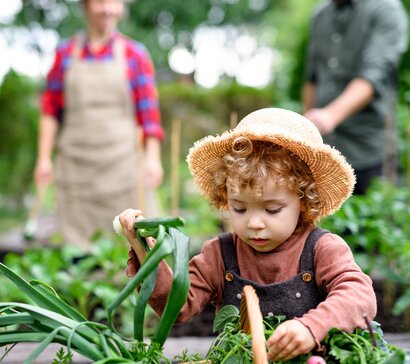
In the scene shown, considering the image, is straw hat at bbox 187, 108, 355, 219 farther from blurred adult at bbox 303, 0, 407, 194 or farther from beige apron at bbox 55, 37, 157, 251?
beige apron at bbox 55, 37, 157, 251

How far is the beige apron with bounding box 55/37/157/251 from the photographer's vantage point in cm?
457

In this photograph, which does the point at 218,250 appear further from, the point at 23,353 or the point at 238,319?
the point at 23,353

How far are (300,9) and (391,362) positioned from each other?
1492 centimetres

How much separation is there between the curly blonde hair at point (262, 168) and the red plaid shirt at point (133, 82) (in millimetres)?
2711

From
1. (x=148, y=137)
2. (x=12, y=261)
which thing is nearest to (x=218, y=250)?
(x=12, y=261)

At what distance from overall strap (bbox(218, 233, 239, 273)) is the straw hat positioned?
16cm

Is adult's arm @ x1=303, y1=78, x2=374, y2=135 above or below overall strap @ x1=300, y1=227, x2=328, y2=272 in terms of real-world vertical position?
above

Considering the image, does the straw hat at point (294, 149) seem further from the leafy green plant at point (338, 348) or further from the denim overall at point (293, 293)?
the leafy green plant at point (338, 348)

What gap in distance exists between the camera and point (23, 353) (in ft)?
7.80

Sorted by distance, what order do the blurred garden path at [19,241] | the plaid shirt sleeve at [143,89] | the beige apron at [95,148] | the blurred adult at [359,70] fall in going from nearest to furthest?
the blurred adult at [359,70]
the plaid shirt sleeve at [143,89]
the beige apron at [95,148]
the blurred garden path at [19,241]

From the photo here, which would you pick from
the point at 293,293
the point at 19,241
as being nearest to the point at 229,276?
the point at 293,293

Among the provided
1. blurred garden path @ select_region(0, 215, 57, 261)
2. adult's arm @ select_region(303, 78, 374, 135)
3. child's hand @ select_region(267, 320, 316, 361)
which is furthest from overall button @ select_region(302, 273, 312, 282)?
blurred garden path @ select_region(0, 215, 57, 261)

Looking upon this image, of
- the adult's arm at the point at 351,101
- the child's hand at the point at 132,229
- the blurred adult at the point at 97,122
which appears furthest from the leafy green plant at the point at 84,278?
the child's hand at the point at 132,229

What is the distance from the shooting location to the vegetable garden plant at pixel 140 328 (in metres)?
1.43
